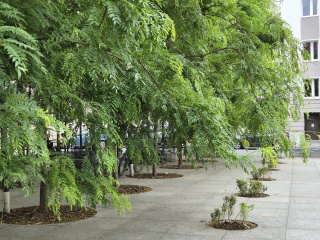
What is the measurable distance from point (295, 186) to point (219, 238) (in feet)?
24.2

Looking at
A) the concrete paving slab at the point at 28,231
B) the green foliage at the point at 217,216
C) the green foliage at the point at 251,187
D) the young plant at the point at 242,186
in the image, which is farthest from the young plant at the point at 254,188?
the concrete paving slab at the point at 28,231

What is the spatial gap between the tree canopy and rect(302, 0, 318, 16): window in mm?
31045

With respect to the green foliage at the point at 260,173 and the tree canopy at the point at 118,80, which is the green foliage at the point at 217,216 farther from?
the green foliage at the point at 260,173

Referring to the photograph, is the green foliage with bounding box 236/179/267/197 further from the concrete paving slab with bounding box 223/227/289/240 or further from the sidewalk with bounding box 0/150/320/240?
the concrete paving slab with bounding box 223/227/289/240

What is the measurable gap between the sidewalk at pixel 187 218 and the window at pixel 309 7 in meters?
26.7

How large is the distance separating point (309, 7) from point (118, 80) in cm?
3536

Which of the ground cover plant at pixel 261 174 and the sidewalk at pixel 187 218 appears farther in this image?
the ground cover plant at pixel 261 174

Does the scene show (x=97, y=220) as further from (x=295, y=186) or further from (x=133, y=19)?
(x=295, y=186)

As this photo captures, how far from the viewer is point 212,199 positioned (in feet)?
37.6

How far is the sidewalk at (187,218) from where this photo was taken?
24.7 ft

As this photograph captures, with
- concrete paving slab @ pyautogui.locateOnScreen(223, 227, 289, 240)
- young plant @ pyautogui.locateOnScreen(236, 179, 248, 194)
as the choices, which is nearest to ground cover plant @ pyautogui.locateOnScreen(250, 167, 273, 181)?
young plant @ pyautogui.locateOnScreen(236, 179, 248, 194)

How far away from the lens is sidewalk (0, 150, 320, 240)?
752 centimetres

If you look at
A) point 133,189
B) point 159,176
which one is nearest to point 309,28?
point 159,176

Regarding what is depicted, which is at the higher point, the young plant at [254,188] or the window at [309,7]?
the window at [309,7]
